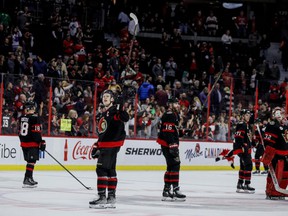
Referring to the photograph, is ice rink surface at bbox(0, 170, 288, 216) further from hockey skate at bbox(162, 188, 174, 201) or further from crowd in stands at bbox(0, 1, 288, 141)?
crowd in stands at bbox(0, 1, 288, 141)

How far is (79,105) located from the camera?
22.5 meters

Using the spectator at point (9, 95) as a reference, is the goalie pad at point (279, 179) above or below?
below

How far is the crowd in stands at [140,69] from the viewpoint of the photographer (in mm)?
22125

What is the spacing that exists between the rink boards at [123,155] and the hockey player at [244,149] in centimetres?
626

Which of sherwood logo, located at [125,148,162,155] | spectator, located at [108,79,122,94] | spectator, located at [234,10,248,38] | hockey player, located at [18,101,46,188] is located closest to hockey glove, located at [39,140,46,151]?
hockey player, located at [18,101,46,188]

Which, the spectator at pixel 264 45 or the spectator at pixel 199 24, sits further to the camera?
the spectator at pixel 264 45

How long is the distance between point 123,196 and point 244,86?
1201 centimetres

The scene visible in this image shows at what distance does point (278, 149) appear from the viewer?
15.4 meters

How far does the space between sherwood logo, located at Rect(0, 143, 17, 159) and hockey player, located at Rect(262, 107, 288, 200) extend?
315 inches

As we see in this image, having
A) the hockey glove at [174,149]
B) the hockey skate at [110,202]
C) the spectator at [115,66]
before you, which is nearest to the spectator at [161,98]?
the spectator at [115,66]

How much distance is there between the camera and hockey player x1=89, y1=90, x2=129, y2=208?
12.4 metres

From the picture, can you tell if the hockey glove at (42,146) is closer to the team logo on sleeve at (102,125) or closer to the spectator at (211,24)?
the team logo on sleeve at (102,125)

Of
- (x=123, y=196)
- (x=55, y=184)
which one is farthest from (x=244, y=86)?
(x=123, y=196)

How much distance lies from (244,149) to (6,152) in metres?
6.66
